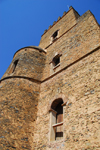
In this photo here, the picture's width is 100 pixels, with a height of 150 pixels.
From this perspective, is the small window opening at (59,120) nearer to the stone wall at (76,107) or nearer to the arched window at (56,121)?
the arched window at (56,121)

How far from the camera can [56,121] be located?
5.68 meters

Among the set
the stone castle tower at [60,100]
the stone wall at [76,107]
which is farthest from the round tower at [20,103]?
the stone wall at [76,107]

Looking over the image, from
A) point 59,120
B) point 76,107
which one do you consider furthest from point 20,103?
point 76,107

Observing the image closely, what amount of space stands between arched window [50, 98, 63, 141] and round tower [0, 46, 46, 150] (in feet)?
3.56

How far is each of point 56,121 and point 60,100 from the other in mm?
942

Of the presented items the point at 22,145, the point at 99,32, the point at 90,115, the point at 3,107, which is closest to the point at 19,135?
the point at 22,145

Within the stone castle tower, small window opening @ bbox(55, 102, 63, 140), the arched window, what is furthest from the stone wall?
small window opening @ bbox(55, 102, 63, 140)

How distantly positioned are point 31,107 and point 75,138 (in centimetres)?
302

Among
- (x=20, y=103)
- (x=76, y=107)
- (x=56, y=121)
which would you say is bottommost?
(x=56, y=121)

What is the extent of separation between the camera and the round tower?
524cm

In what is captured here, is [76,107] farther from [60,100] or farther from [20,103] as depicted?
A: [20,103]

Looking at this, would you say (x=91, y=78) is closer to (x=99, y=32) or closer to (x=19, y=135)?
(x=99, y=32)

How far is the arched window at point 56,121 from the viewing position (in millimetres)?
5148

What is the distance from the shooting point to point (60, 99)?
5848mm
